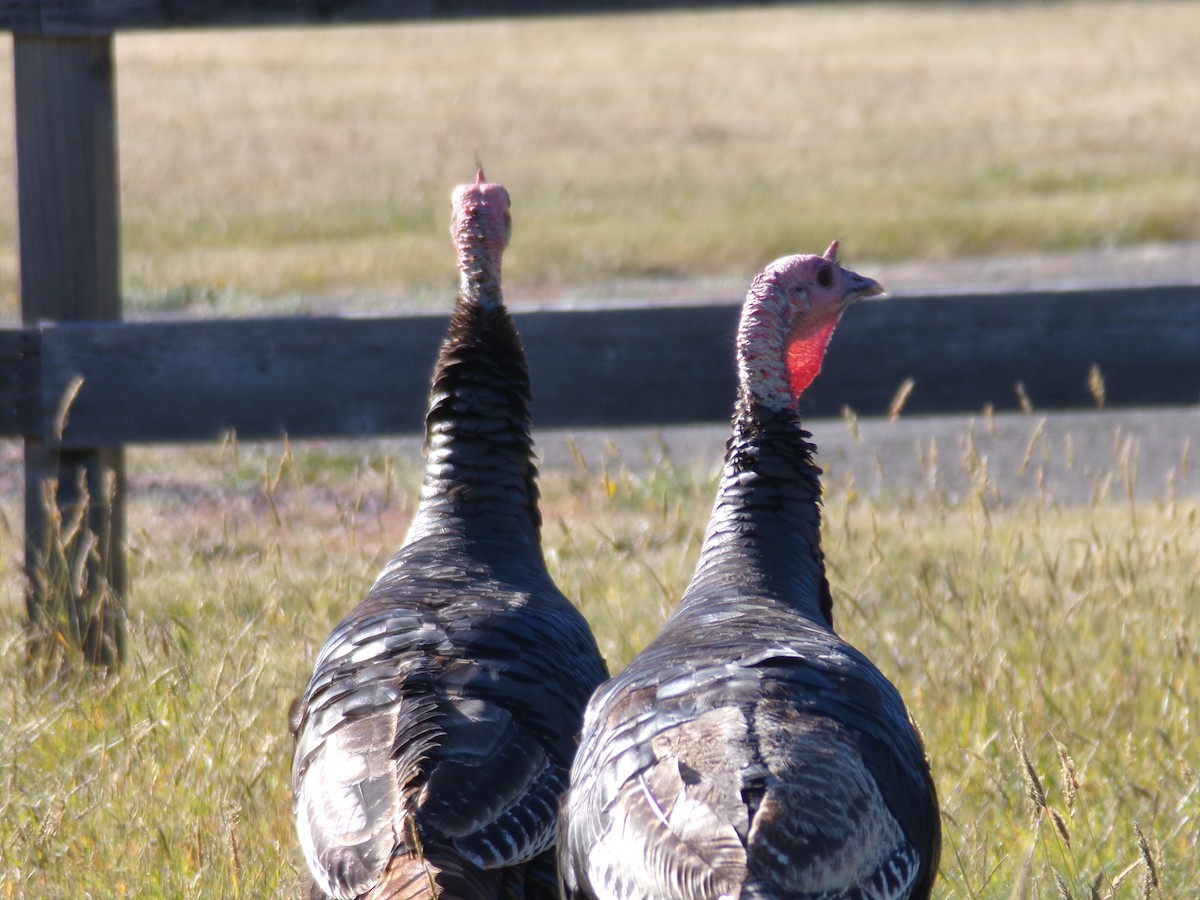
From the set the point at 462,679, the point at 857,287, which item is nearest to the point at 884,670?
the point at 857,287

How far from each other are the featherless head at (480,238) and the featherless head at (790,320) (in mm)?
704

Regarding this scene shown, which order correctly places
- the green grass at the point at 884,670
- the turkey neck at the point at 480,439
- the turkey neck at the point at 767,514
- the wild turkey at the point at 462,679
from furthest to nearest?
the turkey neck at the point at 480,439, the green grass at the point at 884,670, the turkey neck at the point at 767,514, the wild turkey at the point at 462,679

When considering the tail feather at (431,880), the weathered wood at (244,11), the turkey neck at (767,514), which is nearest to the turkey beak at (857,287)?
the turkey neck at (767,514)

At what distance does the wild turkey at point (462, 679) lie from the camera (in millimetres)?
2648

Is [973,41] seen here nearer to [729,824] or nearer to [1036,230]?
[1036,230]

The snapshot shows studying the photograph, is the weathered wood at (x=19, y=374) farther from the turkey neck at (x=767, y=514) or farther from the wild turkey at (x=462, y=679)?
the turkey neck at (x=767, y=514)

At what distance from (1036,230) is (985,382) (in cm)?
1363

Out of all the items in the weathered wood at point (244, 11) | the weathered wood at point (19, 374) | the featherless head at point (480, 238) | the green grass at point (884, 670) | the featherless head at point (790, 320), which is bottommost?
the green grass at point (884, 670)

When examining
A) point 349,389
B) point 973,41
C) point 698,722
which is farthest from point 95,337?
point 973,41

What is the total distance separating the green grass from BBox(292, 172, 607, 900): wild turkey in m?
0.32

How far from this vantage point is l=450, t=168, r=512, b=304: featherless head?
3.73 metres

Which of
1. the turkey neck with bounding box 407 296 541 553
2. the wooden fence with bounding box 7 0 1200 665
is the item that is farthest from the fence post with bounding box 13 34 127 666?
the turkey neck with bounding box 407 296 541 553

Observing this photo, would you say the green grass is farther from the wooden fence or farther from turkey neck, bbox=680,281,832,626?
turkey neck, bbox=680,281,832,626

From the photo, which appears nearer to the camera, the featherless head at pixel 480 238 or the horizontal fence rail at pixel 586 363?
the featherless head at pixel 480 238
